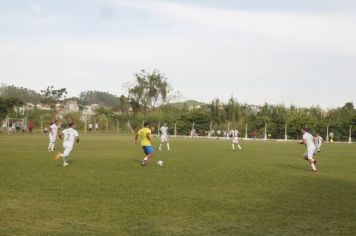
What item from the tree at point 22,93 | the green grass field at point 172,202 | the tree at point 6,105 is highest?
the tree at point 22,93

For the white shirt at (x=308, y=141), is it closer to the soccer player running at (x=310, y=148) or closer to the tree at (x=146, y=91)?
the soccer player running at (x=310, y=148)

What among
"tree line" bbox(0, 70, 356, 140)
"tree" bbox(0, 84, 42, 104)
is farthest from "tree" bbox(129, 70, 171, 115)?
"tree" bbox(0, 84, 42, 104)

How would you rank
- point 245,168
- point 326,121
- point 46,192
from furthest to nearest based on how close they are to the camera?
point 326,121 < point 245,168 < point 46,192

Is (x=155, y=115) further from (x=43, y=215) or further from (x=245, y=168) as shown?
(x=43, y=215)

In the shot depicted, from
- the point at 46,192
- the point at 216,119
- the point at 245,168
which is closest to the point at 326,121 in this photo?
the point at 216,119

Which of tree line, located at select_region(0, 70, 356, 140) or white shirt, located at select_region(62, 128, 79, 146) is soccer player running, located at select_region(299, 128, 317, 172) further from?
tree line, located at select_region(0, 70, 356, 140)

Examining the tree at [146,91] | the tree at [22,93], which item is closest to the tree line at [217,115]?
the tree at [146,91]

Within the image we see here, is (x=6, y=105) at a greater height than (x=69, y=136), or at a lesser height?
greater

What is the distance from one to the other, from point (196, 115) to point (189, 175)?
2414 inches

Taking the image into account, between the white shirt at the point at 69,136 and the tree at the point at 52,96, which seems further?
the tree at the point at 52,96

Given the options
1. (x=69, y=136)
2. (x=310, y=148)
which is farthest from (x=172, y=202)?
(x=310, y=148)

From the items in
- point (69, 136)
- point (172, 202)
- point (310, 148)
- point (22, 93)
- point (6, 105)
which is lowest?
point (172, 202)

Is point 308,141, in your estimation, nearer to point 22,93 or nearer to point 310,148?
point 310,148

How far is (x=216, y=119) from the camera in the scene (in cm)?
8119
